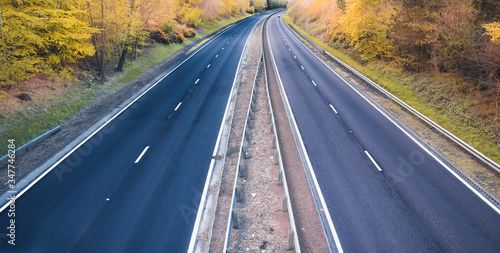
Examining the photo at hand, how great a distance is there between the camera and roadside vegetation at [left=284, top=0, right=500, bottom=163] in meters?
14.6

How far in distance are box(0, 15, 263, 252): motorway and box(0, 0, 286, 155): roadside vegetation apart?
164 inches

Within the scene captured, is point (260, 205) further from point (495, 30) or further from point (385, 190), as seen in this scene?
point (495, 30)

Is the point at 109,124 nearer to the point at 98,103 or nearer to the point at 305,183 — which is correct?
the point at 98,103

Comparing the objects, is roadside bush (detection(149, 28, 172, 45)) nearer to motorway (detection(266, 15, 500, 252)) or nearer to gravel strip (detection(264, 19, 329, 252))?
motorway (detection(266, 15, 500, 252))


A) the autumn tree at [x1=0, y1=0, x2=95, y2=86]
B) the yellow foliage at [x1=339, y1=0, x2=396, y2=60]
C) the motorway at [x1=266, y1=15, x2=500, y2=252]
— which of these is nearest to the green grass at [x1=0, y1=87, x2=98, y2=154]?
the autumn tree at [x1=0, y1=0, x2=95, y2=86]

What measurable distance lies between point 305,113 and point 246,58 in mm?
18615

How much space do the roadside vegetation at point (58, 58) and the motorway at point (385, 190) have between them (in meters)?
15.5

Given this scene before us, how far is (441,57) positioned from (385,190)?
1422 cm

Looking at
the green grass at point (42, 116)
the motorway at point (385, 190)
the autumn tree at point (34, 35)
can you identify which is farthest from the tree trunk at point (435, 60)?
the green grass at point (42, 116)

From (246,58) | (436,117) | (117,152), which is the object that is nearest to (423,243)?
(436,117)

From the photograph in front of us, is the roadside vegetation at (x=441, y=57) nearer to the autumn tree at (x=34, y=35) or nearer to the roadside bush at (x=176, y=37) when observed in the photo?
the autumn tree at (x=34, y=35)

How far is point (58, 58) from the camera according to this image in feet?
57.6

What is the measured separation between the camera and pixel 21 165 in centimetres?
1167

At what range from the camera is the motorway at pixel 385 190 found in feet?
26.3
